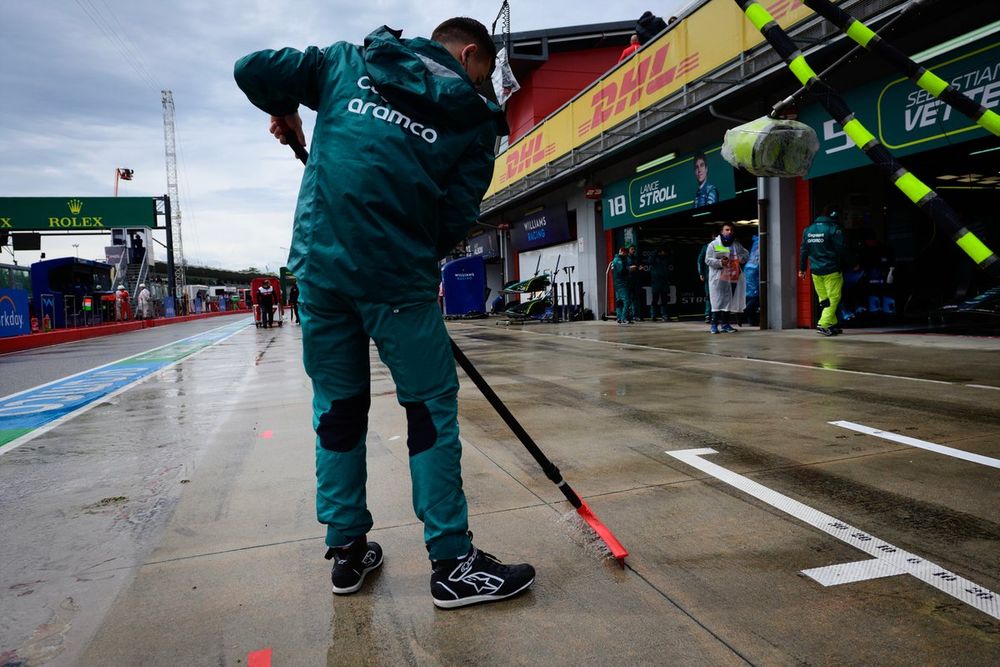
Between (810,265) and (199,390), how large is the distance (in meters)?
8.23

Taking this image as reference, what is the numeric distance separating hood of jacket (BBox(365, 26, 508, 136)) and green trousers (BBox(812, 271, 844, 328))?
331 inches

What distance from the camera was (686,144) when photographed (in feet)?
42.0

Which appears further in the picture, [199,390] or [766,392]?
[199,390]

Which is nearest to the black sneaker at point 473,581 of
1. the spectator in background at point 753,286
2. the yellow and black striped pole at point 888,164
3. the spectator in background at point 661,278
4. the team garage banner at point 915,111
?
the yellow and black striped pole at point 888,164

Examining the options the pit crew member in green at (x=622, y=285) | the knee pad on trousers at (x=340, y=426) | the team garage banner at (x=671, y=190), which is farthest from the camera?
the pit crew member in green at (x=622, y=285)

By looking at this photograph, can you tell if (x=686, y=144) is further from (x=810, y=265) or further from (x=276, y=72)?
(x=276, y=72)

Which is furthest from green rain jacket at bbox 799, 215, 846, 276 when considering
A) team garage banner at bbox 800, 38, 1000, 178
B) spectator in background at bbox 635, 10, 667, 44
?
spectator in background at bbox 635, 10, 667, 44

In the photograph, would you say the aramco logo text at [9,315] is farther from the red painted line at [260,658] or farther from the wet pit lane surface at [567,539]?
the red painted line at [260,658]

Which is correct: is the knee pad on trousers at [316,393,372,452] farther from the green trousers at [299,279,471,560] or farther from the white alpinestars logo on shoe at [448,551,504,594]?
the white alpinestars logo on shoe at [448,551,504,594]

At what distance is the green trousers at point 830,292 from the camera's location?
8.77 metres

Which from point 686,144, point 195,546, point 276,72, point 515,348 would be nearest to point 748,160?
point 276,72

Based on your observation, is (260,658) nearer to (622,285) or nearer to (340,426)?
(340,426)

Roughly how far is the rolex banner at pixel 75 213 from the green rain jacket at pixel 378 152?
40.3 metres

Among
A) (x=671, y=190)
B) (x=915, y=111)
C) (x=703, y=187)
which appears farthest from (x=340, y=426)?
(x=671, y=190)
